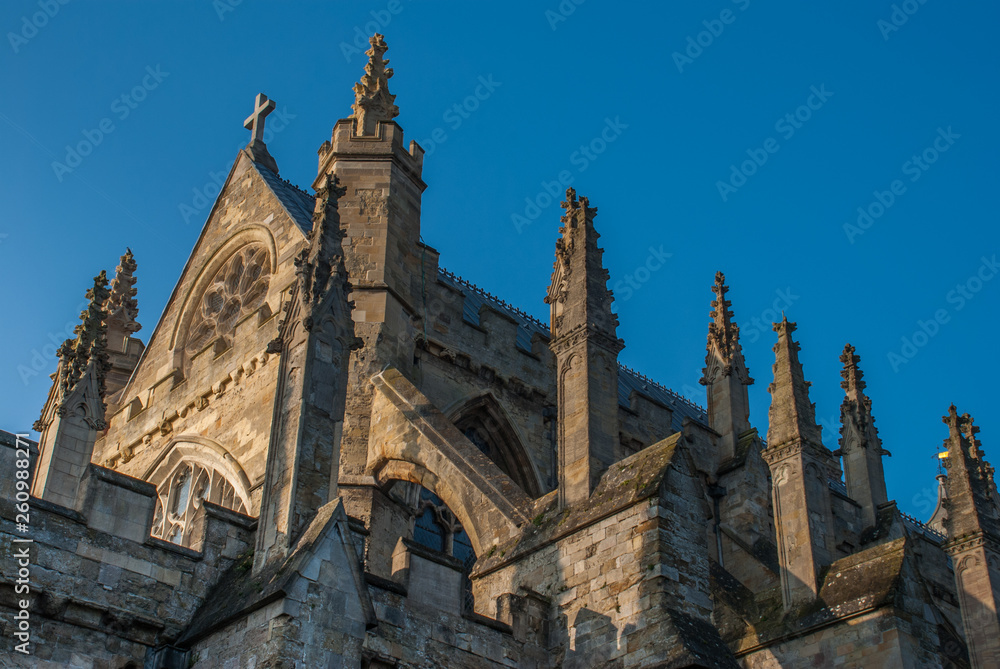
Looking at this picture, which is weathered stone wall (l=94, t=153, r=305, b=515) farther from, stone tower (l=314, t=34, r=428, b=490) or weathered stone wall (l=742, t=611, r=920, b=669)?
weathered stone wall (l=742, t=611, r=920, b=669)

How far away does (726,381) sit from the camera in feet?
71.1

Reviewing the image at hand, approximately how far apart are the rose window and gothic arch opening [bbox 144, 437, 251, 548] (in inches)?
77.2

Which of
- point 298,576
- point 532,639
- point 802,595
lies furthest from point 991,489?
point 298,576

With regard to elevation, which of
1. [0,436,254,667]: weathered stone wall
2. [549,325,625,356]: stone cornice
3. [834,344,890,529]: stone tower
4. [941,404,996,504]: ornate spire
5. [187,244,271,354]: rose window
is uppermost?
[187,244,271,354]: rose window

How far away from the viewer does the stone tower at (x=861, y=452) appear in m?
20.9

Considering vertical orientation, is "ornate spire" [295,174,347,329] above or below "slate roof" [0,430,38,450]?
above

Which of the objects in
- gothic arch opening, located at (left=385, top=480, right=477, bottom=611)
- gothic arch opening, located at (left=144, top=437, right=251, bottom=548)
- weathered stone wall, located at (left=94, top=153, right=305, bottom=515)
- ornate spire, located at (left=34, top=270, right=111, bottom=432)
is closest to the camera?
ornate spire, located at (left=34, top=270, right=111, bottom=432)

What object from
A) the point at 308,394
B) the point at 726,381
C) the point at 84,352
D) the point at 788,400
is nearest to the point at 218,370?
the point at 84,352

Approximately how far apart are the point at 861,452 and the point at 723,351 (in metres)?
2.99

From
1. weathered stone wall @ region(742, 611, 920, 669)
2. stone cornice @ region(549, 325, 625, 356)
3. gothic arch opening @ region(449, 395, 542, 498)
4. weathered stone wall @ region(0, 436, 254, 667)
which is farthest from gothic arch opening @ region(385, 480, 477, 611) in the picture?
weathered stone wall @ region(0, 436, 254, 667)

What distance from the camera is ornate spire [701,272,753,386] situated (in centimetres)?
2169

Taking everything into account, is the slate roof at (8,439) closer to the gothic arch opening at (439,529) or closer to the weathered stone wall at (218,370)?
the weathered stone wall at (218,370)

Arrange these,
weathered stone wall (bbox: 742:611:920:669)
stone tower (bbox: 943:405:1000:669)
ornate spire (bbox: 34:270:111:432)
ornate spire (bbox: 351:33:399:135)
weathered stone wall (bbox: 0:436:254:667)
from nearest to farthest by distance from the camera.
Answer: weathered stone wall (bbox: 0:436:254:667)
ornate spire (bbox: 34:270:111:432)
weathered stone wall (bbox: 742:611:920:669)
stone tower (bbox: 943:405:1000:669)
ornate spire (bbox: 351:33:399:135)

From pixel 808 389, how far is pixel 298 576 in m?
8.96
